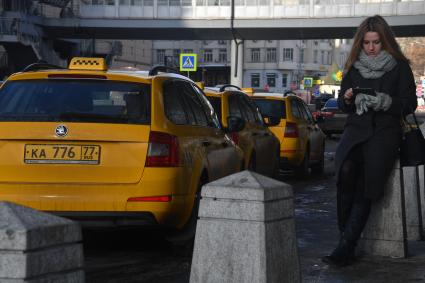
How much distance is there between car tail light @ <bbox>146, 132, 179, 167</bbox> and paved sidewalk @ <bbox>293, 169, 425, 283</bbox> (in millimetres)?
1329

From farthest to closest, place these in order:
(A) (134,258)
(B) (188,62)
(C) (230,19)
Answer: (C) (230,19) < (B) (188,62) < (A) (134,258)

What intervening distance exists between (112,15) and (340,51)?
259 feet

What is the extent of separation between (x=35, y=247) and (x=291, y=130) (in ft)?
43.9

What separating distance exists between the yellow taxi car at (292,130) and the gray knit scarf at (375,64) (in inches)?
354

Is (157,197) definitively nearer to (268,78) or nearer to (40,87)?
(40,87)

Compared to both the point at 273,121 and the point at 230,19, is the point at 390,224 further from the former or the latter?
the point at 230,19

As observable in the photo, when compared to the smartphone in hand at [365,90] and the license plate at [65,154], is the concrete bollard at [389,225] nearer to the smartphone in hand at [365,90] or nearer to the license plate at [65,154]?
the smartphone in hand at [365,90]

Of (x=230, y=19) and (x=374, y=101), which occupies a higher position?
(x=230, y=19)

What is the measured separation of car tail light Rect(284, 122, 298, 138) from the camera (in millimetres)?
16375

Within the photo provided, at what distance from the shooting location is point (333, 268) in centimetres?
664

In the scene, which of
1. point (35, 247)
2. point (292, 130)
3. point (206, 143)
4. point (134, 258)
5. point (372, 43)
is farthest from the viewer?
point (292, 130)

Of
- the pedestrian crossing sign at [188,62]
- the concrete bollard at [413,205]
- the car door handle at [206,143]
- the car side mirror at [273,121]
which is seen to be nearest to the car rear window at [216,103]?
the car side mirror at [273,121]

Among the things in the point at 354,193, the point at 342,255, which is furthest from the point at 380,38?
the point at 342,255

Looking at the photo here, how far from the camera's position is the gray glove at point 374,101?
643cm
